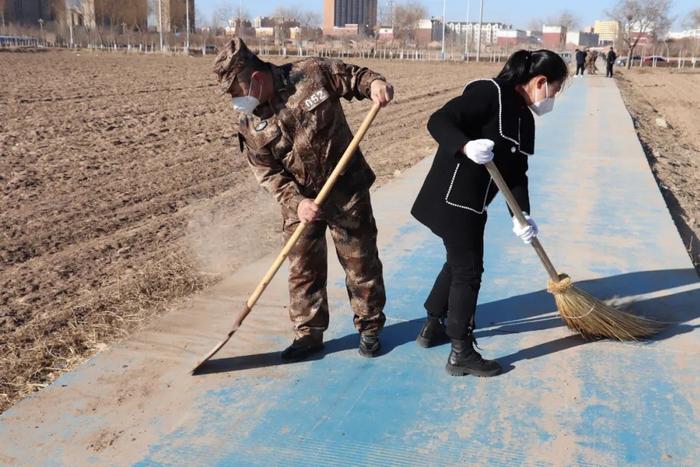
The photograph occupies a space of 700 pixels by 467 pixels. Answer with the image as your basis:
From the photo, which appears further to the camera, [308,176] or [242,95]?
[308,176]

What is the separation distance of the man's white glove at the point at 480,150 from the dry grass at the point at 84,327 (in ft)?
7.35

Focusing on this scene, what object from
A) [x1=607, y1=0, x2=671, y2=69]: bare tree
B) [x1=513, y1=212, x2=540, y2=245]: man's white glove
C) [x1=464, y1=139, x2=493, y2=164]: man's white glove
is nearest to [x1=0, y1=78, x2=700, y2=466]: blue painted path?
[x1=513, y1=212, x2=540, y2=245]: man's white glove

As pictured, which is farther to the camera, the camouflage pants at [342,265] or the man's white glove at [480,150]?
the camouflage pants at [342,265]

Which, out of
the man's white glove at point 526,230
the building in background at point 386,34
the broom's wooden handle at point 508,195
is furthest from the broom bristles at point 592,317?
the building in background at point 386,34

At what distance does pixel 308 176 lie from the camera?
138 inches

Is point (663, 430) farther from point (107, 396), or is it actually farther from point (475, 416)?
point (107, 396)

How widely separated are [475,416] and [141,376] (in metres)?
1.61

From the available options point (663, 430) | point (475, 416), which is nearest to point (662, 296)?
point (663, 430)

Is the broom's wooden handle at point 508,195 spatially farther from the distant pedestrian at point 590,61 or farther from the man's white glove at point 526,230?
the distant pedestrian at point 590,61

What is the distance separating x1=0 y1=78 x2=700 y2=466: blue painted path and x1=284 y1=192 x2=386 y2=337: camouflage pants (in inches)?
9.0

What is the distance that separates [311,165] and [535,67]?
3.71 feet

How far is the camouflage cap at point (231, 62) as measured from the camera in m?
3.14

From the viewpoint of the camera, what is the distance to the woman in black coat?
3.27 metres

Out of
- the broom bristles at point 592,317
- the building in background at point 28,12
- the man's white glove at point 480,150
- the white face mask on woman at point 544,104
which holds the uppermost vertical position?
the building in background at point 28,12
